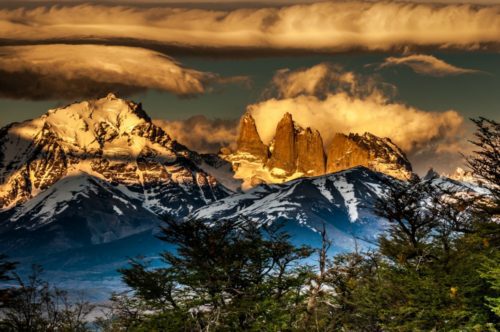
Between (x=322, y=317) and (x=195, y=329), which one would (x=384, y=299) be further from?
(x=195, y=329)

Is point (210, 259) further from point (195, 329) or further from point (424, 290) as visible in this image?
point (424, 290)

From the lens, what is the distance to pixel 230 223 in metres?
93.9

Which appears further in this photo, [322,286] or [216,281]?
[216,281]

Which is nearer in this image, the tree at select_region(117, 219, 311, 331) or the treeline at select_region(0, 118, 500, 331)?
the treeline at select_region(0, 118, 500, 331)

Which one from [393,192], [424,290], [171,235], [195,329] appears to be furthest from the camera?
[393,192]

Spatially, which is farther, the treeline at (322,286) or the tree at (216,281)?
the tree at (216,281)

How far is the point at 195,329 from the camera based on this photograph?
76062 millimetres

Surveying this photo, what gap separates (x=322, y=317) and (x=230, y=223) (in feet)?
47.8

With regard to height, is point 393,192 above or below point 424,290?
above

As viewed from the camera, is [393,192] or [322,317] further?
[393,192]

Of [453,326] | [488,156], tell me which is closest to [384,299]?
[453,326]

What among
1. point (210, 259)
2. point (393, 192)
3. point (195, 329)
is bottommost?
point (195, 329)

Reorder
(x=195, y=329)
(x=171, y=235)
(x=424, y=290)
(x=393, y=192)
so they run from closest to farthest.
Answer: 1. (x=195, y=329)
2. (x=424, y=290)
3. (x=171, y=235)
4. (x=393, y=192)

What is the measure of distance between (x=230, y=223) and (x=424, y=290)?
2232cm
